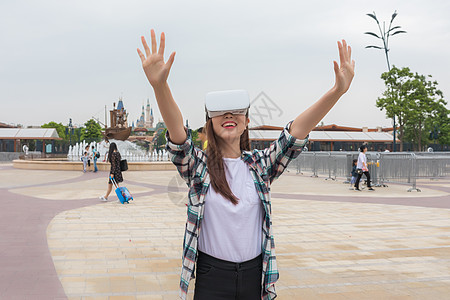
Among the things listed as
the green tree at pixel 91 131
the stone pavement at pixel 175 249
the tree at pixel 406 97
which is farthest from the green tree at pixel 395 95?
the green tree at pixel 91 131

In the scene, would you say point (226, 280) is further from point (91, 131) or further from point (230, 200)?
point (91, 131)

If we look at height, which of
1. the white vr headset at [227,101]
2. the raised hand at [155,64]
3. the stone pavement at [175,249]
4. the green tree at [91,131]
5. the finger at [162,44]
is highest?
the green tree at [91,131]

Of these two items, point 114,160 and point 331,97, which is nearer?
point 331,97

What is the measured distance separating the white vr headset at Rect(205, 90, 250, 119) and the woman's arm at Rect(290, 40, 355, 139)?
32 centimetres

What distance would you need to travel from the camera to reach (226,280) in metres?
1.95

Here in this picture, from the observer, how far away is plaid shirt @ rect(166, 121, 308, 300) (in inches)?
77.9

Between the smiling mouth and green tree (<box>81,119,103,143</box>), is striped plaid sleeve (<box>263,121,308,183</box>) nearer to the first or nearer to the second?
the smiling mouth

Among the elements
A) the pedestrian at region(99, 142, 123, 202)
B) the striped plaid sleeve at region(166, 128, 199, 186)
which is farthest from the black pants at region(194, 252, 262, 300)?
the pedestrian at region(99, 142, 123, 202)

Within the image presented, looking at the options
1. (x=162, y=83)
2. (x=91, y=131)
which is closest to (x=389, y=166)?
(x=162, y=83)

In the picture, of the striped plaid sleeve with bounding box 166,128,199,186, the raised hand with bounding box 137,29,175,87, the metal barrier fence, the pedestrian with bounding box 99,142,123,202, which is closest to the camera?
the raised hand with bounding box 137,29,175,87

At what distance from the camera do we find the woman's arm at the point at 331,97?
2000 millimetres

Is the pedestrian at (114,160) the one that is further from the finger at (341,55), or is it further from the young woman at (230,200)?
the finger at (341,55)

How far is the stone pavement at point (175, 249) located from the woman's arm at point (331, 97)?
255 cm

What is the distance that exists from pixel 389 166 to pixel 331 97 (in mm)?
14559
